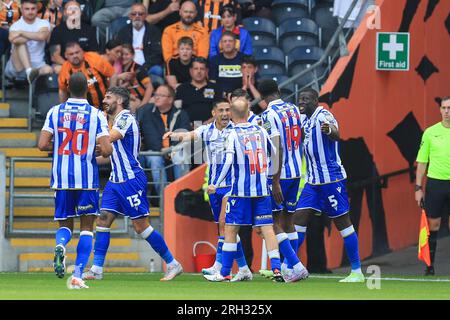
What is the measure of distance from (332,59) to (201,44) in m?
2.42

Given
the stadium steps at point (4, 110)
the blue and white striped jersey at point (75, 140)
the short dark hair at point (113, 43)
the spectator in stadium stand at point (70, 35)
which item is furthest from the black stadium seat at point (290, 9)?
the blue and white striped jersey at point (75, 140)

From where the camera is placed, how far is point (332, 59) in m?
21.5

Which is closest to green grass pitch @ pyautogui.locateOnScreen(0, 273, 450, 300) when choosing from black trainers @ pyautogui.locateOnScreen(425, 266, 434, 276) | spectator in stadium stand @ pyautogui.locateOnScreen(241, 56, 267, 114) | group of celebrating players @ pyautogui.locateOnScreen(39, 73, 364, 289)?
group of celebrating players @ pyautogui.locateOnScreen(39, 73, 364, 289)

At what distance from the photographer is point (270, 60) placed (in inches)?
915

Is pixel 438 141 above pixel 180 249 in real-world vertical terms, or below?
above

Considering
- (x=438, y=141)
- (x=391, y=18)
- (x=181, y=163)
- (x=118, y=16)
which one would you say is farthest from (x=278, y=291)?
(x=118, y=16)

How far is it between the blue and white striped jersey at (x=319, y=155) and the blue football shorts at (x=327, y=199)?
3.0 inches

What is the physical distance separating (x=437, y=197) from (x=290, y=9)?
622 cm

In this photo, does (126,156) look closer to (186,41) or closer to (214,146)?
(214,146)

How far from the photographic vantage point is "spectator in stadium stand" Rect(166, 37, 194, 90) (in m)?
22.1

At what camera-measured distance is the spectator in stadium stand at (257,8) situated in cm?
2428

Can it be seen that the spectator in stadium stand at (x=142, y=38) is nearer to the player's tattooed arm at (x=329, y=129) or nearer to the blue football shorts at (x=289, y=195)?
the blue football shorts at (x=289, y=195)
